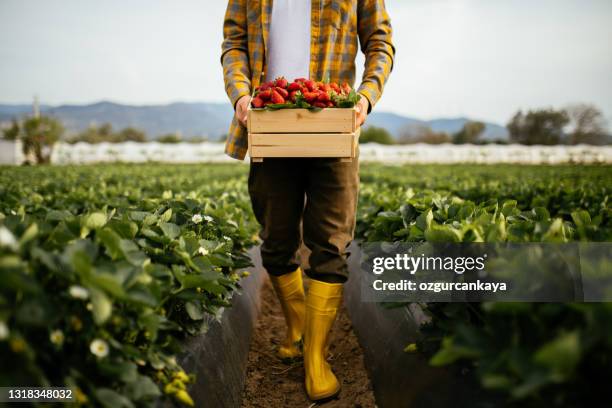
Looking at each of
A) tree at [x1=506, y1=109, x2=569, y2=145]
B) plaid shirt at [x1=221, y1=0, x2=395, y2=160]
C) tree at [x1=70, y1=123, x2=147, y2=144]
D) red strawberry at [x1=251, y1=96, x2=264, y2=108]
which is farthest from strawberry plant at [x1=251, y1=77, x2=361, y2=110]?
tree at [x1=70, y1=123, x2=147, y2=144]

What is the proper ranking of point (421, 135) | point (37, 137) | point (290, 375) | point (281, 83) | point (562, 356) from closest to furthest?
point (562, 356) → point (281, 83) → point (290, 375) → point (37, 137) → point (421, 135)

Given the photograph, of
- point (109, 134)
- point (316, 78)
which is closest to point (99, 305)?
point (316, 78)

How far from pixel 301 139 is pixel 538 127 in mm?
73880

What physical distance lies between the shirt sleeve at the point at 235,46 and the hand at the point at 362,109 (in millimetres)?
651

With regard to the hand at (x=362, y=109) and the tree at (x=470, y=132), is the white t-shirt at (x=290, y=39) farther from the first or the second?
the tree at (x=470, y=132)

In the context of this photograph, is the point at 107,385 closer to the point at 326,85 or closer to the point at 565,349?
the point at 565,349

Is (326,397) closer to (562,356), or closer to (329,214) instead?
(329,214)

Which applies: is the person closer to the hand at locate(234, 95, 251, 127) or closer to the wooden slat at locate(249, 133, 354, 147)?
the hand at locate(234, 95, 251, 127)

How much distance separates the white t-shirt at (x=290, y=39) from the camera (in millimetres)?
2494

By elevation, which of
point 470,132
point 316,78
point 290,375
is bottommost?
point 290,375

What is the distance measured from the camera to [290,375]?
275cm

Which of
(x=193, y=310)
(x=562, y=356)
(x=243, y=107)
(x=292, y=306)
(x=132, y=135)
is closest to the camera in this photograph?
(x=562, y=356)

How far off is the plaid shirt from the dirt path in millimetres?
1332

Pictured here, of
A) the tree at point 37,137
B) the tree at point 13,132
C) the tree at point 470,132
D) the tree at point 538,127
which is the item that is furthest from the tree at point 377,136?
the tree at point 13,132
